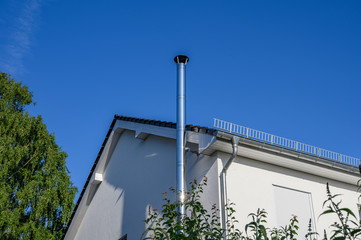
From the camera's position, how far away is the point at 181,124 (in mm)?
10625

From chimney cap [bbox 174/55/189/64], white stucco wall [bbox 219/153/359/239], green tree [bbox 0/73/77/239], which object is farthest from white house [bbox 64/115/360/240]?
green tree [bbox 0/73/77/239]

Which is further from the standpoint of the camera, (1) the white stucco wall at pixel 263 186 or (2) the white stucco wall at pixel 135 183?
(2) the white stucco wall at pixel 135 183

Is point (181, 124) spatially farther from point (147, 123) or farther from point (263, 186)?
point (263, 186)

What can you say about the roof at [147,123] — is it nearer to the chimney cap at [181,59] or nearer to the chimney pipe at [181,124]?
the chimney pipe at [181,124]

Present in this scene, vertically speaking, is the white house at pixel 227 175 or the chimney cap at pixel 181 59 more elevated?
the chimney cap at pixel 181 59

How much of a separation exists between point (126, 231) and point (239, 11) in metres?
6.82

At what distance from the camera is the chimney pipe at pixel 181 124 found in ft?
32.6

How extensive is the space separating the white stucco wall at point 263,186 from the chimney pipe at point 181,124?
3.21 ft

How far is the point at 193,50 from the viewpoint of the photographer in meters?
12.1

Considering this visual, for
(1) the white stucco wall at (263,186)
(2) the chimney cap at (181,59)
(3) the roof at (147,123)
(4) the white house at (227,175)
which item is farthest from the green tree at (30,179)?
(1) the white stucco wall at (263,186)

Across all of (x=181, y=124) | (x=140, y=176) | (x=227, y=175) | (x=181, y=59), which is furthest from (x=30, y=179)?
(x=227, y=175)

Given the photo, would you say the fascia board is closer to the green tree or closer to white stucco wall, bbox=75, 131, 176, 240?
white stucco wall, bbox=75, 131, 176, 240

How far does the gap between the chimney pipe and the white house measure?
232 millimetres

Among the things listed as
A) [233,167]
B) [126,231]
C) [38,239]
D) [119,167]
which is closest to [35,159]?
[38,239]
